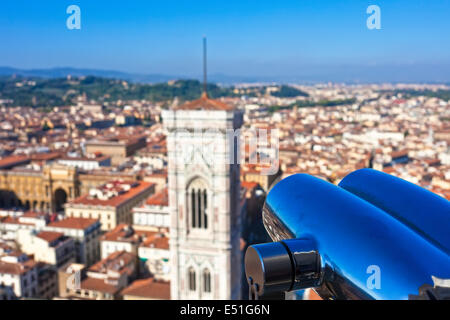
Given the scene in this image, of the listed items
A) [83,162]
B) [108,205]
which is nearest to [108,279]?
[108,205]

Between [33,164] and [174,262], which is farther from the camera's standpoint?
[33,164]

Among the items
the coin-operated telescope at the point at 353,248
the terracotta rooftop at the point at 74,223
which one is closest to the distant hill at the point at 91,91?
the terracotta rooftop at the point at 74,223

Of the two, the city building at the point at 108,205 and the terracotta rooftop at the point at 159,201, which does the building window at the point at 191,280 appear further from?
the city building at the point at 108,205

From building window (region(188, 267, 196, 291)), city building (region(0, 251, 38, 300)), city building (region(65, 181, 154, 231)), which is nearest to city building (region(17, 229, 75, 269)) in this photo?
city building (region(0, 251, 38, 300))
